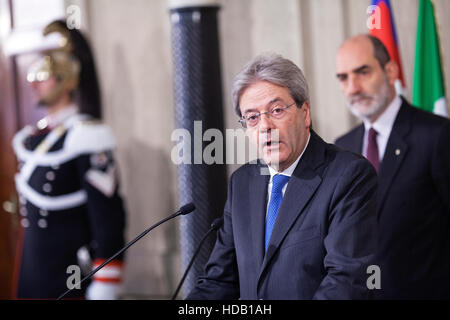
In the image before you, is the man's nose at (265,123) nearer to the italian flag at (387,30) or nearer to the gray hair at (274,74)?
the gray hair at (274,74)

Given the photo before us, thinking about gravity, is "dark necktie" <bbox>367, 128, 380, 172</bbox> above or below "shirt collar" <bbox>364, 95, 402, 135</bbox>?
below

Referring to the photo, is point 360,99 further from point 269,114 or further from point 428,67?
point 269,114

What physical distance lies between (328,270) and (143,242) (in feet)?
10.4

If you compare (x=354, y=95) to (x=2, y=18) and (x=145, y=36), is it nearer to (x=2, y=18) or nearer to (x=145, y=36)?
(x=145, y=36)

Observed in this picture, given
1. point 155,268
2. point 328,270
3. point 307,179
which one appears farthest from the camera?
point 155,268

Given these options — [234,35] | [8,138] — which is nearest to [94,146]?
[234,35]

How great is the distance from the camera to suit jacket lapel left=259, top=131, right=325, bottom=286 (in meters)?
1.89

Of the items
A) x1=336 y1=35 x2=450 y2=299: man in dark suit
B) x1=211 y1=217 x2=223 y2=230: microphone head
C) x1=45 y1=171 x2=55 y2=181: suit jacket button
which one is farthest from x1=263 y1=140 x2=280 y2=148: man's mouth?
x1=45 y1=171 x2=55 y2=181: suit jacket button

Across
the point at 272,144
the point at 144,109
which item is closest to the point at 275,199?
the point at 272,144

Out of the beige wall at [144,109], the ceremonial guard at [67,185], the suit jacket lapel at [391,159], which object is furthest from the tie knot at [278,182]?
the beige wall at [144,109]

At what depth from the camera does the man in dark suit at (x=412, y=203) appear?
9.05ft

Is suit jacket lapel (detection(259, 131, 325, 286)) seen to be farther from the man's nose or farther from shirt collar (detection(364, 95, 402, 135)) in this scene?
shirt collar (detection(364, 95, 402, 135))

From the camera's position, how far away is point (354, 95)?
114 inches

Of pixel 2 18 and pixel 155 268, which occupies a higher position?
pixel 2 18
